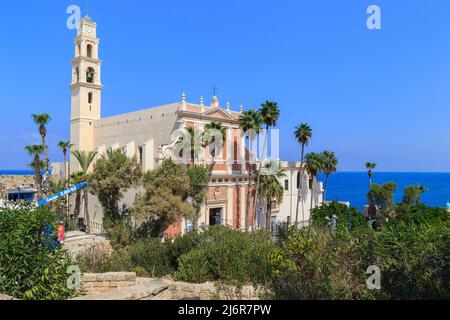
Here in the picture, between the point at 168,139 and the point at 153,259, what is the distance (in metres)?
16.9

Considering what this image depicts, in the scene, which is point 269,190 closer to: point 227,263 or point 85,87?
point 227,263

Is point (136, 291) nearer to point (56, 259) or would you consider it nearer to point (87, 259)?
point (56, 259)

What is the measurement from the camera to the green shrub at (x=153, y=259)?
1246 cm

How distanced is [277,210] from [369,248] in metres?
26.8

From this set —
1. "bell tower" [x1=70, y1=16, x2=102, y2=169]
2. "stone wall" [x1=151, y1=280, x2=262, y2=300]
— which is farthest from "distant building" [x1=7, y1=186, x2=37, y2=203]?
"stone wall" [x1=151, y1=280, x2=262, y2=300]

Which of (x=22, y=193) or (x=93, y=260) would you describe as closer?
(x=93, y=260)

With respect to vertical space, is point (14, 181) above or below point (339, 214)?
above

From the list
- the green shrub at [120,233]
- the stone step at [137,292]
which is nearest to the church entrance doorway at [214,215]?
the green shrub at [120,233]

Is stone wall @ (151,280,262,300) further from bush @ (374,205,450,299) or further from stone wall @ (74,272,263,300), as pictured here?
bush @ (374,205,450,299)

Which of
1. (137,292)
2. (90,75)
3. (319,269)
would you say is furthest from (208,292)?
(90,75)

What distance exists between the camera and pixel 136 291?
8.46 m

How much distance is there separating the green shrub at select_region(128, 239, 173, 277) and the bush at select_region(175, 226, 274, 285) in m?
1.72

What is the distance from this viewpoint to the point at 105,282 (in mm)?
9461

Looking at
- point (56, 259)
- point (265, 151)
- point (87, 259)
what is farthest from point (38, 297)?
point (265, 151)
